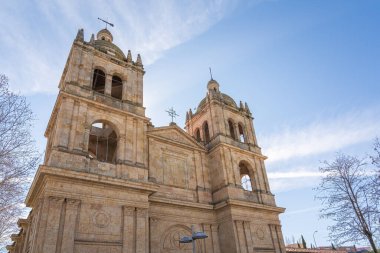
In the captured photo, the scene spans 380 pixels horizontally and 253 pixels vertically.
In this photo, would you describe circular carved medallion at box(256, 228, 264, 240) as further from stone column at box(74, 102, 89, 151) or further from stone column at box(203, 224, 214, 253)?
stone column at box(74, 102, 89, 151)

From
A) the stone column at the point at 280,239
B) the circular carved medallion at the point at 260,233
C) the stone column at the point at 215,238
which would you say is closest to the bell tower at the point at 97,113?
the stone column at the point at 215,238

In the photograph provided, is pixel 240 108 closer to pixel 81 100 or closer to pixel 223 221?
pixel 223 221

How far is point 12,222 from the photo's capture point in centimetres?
1850

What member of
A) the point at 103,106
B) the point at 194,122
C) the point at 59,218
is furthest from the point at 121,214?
the point at 194,122

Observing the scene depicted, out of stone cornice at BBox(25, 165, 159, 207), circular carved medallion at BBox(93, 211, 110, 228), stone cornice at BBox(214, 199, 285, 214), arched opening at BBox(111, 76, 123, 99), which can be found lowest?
circular carved medallion at BBox(93, 211, 110, 228)

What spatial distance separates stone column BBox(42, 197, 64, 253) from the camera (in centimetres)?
1152

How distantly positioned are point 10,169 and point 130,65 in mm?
10827

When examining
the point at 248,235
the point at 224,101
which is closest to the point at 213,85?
the point at 224,101

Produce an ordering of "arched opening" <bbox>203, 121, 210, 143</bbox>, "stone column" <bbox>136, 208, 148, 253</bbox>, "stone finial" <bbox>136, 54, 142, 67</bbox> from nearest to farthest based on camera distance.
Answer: "stone column" <bbox>136, 208, 148, 253</bbox>, "stone finial" <bbox>136, 54, 142, 67</bbox>, "arched opening" <bbox>203, 121, 210, 143</bbox>

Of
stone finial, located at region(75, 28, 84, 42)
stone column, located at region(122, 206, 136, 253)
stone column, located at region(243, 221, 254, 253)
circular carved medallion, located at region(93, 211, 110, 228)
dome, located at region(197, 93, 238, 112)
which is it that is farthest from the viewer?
dome, located at region(197, 93, 238, 112)

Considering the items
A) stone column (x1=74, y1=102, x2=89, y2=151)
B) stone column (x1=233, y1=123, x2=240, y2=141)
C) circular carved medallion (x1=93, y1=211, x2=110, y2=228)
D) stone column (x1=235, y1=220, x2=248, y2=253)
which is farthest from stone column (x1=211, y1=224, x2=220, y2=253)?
stone column (x1=74, y1=102, x2=89, y2=151)

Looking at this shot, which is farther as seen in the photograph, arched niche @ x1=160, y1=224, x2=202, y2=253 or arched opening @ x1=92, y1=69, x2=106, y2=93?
arched opening @ x1=92, y1=69, x2=106, y2=93

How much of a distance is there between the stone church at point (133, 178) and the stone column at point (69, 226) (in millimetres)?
39

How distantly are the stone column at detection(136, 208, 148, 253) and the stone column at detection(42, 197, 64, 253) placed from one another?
11.7 feet
